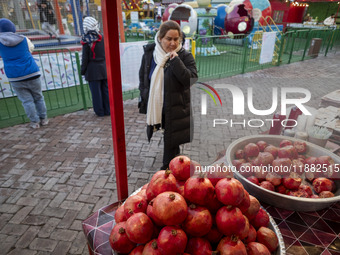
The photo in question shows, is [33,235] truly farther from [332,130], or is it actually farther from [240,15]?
[240,15]

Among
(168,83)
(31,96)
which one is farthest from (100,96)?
(168,83)

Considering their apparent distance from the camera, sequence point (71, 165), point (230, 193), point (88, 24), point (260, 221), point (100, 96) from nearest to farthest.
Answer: point (230, 193) → point (260, 221) → point (71, 165) → point (88, 24) → point (100, 96)

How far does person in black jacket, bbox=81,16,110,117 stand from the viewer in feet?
15.9

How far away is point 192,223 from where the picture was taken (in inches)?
45.2

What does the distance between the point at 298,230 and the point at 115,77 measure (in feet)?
4.90

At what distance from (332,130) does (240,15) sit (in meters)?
13.5

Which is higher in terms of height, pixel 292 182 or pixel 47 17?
pixel 47 17

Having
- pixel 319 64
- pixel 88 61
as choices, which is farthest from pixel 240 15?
pixel 88 61

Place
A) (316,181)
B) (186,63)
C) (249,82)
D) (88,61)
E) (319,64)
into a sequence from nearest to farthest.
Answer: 1. (316,181)
2. (249,82)
3. (186,63)
4. (88,61)
5. (319,64)

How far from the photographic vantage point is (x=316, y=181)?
1.76 metres

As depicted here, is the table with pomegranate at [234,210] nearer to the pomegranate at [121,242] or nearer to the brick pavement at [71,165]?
the pomegranate at [121,242]

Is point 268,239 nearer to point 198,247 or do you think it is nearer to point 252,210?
point 252,210

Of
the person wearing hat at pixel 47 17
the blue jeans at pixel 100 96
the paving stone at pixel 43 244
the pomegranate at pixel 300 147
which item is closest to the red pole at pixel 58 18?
the person wearing hat at pixel 47 17

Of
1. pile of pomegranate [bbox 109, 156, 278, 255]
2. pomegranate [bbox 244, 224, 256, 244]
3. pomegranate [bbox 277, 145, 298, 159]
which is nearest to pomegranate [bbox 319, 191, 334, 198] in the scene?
pomegranate [bbox 277, 145, 298, 159]
